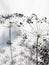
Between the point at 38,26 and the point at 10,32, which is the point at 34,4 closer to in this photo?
the point at 38,26

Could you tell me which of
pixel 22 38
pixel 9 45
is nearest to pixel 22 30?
pixel 22 38

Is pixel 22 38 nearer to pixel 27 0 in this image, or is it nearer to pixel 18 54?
pixel 18 54

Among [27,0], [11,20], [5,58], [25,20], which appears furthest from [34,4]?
[5,58]

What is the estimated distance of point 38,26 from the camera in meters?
1.45

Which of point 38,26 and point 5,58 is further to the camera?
point 38,26

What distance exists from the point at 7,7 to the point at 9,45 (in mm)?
385

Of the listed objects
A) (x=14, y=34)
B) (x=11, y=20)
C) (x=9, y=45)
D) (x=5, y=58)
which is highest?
(x=11, y=20)

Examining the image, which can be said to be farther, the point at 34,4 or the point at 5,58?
the point at 34,4

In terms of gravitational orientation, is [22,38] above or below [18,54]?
above

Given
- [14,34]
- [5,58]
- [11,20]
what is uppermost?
[11,20]

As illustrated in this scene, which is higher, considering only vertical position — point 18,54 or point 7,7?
point 7,7

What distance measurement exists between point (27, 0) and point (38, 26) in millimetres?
299

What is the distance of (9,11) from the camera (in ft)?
4.67

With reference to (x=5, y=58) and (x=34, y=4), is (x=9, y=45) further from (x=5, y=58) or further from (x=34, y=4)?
(x=34, y=4)
